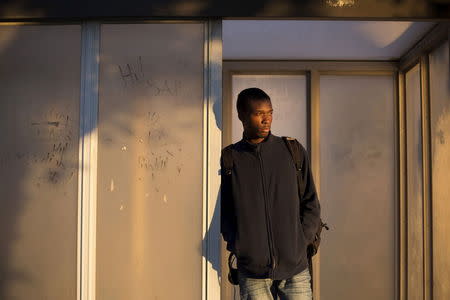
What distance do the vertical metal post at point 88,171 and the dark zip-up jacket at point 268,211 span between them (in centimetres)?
120

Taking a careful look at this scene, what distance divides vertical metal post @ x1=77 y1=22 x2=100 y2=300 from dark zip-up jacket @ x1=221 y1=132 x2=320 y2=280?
3.94 ft

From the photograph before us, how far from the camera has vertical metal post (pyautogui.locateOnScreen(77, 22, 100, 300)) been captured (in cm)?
400

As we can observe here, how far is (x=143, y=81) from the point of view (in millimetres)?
4027

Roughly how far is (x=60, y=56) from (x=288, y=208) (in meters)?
2.09

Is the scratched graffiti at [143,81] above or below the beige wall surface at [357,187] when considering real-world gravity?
above

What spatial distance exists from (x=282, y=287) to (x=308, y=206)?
464 millimetres

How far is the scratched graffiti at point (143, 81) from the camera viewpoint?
4008 mm

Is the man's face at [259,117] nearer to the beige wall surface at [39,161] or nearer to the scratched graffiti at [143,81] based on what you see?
the scratched graffiti at [143,81]

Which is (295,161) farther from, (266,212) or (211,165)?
(211,165)

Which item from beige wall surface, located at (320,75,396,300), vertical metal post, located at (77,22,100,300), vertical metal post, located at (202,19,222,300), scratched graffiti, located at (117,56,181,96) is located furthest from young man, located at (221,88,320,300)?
beige wall surface, located at (320,75,396,300)

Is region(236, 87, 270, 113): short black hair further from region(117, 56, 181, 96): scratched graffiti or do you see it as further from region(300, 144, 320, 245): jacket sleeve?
region(117, 56, 181, 96): scratched graffiti

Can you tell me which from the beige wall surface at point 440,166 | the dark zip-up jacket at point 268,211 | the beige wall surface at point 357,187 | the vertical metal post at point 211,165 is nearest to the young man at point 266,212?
the dark zip-up jacket at point 268,211

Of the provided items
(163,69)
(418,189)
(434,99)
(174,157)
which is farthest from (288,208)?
(418,189)

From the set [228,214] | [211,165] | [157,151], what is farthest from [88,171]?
[228,214]
